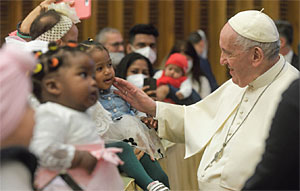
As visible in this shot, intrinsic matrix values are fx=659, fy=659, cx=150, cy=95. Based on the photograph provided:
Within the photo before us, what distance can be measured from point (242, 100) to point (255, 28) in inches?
18.8

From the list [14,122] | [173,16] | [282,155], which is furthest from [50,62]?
[173,16]

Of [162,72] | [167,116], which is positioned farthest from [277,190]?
[162,72]

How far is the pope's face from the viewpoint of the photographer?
4.13m

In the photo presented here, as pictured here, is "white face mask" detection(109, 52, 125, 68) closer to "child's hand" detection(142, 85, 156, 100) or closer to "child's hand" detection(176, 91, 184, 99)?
"child's hand" detection(176, 91, 184, 99)

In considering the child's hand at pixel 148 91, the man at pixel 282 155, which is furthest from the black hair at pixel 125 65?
the man at pixel 282 155

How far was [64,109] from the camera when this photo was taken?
2.70m

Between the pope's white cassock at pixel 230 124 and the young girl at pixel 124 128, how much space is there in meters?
0.30

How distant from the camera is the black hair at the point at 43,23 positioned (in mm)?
3658

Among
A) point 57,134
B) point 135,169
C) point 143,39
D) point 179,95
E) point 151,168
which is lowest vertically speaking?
point 179,95

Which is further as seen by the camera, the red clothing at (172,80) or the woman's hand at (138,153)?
the red clothing at (172,80)

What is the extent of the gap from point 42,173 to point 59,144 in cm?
16

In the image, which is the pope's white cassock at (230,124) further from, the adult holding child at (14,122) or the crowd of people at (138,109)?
the adult holding child at (14,122)

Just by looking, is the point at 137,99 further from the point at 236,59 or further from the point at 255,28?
the point at 255,28

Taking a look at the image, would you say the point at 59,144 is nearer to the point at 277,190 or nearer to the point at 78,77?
the point at 78,77
